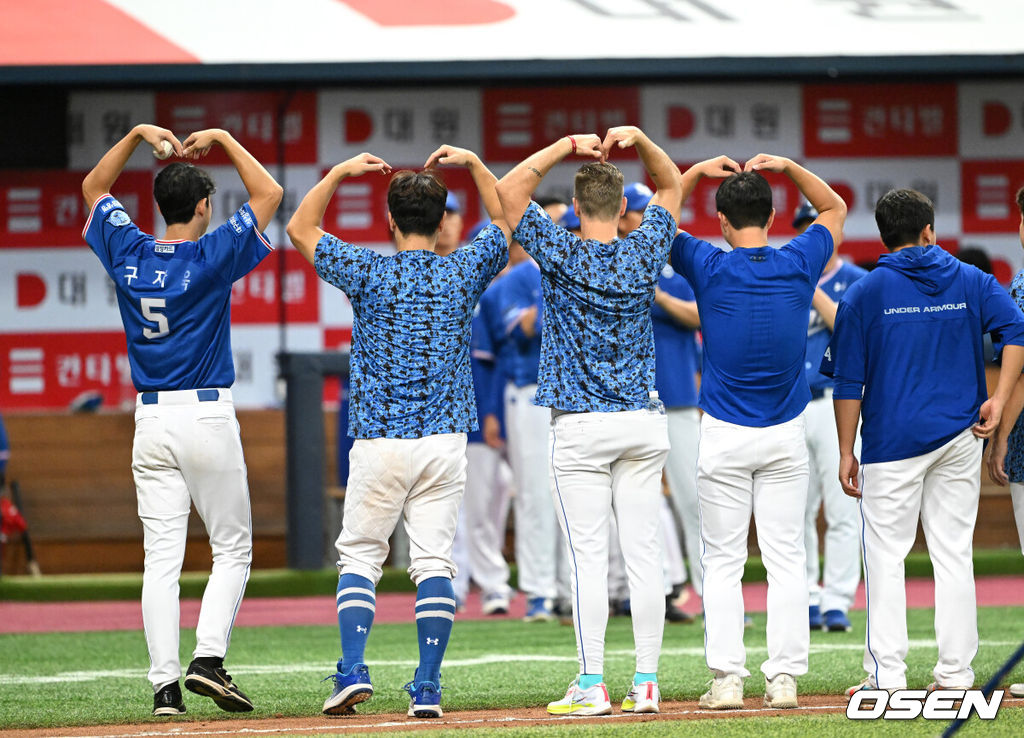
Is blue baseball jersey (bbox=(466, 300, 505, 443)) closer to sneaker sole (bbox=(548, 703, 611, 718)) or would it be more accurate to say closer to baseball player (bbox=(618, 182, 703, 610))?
baseball player (bbox=(618, 182, 703, 610))

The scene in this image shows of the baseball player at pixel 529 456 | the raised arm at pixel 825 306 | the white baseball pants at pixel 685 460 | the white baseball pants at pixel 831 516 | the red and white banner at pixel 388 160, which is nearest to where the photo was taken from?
the raised arm at pixel 825 306

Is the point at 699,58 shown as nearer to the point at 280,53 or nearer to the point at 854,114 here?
the point at 854,114

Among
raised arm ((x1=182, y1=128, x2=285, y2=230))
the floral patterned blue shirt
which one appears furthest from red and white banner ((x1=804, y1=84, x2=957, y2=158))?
raised arm ((x1=182, y1=128, x2=285, y2=230))

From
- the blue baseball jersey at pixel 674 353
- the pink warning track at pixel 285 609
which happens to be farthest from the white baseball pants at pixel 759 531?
the pink warning track at pixel 285 609

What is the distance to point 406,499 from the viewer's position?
16.8ft

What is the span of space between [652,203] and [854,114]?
27.0 feet

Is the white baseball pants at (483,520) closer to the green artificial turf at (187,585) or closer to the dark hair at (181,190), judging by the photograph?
the green artificial turf at (187,585)

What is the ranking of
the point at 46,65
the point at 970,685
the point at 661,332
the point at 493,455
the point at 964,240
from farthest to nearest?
the point at 964,240
the point at 46,65
the point at 493,455
the point at 661,332
the point at 970,685

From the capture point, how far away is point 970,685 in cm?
513

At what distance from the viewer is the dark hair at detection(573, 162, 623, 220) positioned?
5148 mm

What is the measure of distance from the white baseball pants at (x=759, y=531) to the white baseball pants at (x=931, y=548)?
24 centimetres

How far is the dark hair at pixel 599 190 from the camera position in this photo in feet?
16.9

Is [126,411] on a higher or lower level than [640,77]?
lower

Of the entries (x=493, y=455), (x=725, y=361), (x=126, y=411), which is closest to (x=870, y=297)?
(x=725, y=361)
